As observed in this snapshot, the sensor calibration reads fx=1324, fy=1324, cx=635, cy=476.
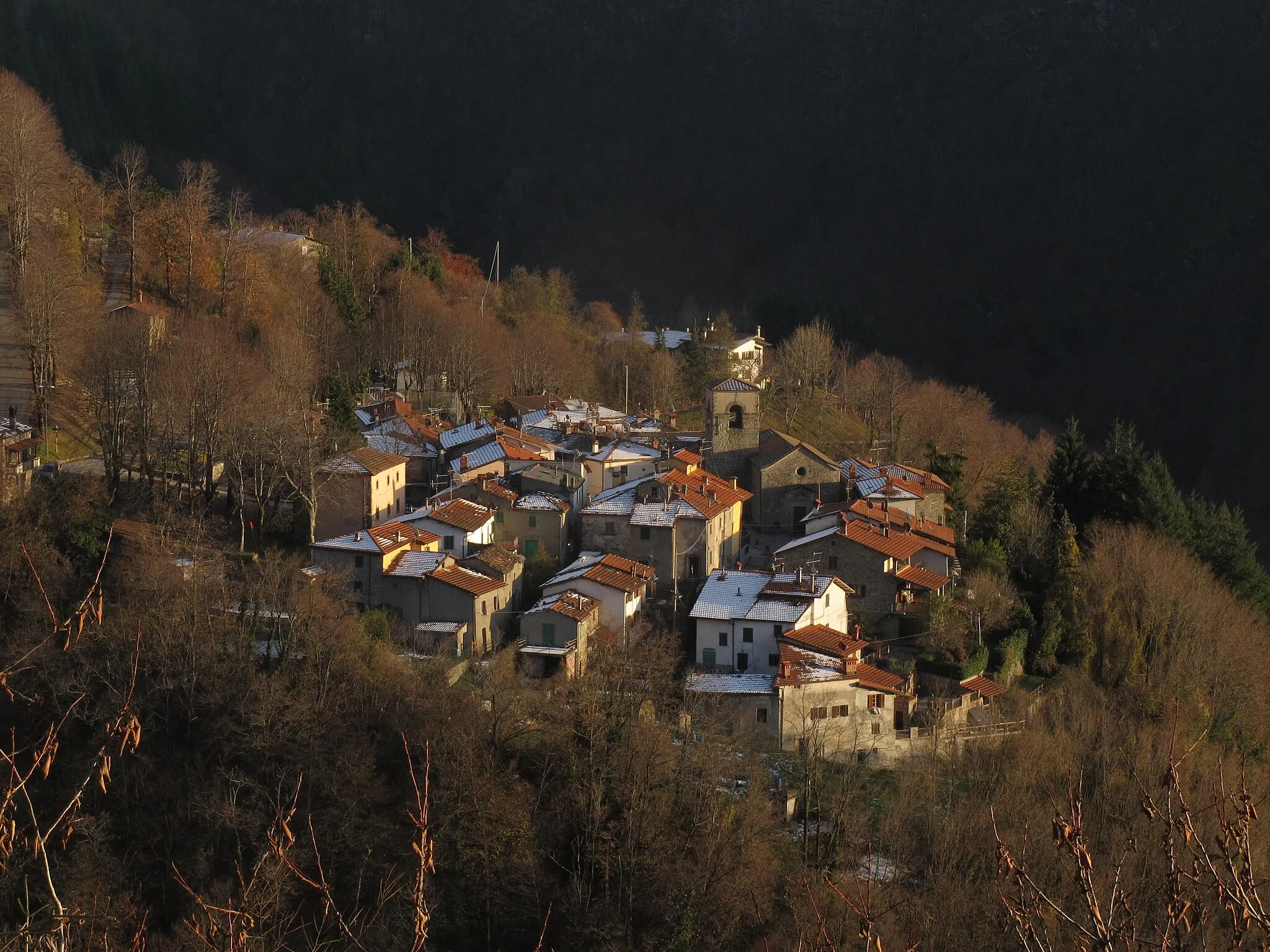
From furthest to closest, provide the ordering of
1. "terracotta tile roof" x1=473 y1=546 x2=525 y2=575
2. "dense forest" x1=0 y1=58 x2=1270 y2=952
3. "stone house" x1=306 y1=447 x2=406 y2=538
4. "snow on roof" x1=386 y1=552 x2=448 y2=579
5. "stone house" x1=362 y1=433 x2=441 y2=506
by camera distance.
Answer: "stone house" x1=362 y1=433 x2=441 y2=506 → "stone house" x1=306 y1=447 x2=406 y2=538 → "terracotta tile roof" x1=473 y1=546 x2=525 y2=575 → "snow on roof" x1=386 y1=552 x2=448 y2=579 → "dense forest" x1=0 y1=58 x2=1270 y2=952

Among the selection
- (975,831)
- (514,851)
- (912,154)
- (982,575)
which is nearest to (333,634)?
(514,851)

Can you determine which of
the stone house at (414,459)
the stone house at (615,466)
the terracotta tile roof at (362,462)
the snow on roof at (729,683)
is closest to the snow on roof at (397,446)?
→ the stone house at (414,459)

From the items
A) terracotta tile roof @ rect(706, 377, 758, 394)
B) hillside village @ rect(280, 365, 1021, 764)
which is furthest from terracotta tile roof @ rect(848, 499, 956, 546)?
terracotta tile roof @ rect(706, 377, 758, 394)

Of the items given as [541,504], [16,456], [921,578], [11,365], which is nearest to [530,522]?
[541,504]

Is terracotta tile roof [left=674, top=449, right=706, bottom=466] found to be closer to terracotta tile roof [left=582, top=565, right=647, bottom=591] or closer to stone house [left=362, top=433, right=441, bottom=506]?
terracotta tile roof [left=582, top=565, right=647, bottom=591]

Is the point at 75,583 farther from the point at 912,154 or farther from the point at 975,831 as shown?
the point at 912,154

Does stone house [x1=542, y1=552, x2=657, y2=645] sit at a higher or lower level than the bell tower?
lower

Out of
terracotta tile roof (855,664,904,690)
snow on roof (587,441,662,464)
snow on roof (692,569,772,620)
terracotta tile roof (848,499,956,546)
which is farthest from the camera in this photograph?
snow on roof (587,441,662,464)

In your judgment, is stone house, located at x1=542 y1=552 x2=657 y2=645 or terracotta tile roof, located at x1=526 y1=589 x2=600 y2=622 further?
stone house, located at x1=542 y1=552 x2=657 y2=645
